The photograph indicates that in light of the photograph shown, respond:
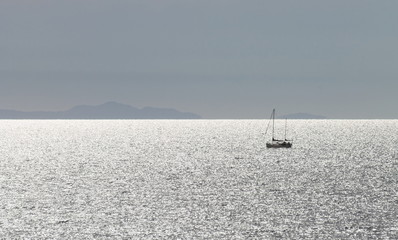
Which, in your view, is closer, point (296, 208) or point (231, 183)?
point (296, 208)

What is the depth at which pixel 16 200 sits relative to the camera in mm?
62844

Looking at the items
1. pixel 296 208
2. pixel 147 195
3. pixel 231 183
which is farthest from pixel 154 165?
pixel 296 208

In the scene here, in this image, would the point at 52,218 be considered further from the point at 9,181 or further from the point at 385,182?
the point at 385,182

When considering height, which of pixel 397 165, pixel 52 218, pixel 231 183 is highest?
pixel 397 165

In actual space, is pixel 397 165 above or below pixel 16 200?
above

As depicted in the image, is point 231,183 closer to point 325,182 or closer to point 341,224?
point 325,182

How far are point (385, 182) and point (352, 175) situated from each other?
10401 mm

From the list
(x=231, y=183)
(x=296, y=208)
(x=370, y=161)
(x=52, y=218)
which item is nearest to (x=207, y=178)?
(x=231, y=183)

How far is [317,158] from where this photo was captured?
128 metres

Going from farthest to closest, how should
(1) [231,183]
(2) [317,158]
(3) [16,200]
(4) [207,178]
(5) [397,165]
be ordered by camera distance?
(2) [317,158] < (5) [397,165] < (4) [207,178] < (1) [231,183] < (3) [16,200]

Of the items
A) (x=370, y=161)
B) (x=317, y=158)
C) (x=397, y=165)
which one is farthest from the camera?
(x=317, y=158)

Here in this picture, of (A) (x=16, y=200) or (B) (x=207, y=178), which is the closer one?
(A) (x=16, y=200)

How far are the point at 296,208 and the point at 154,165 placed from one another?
55919 mm

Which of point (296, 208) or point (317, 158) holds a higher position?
point (317, 158)
